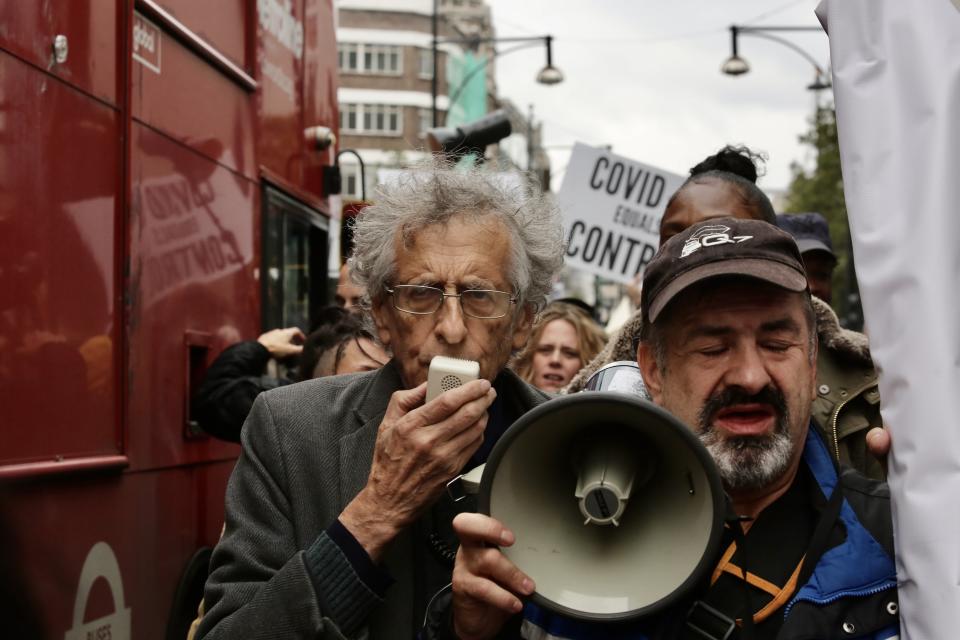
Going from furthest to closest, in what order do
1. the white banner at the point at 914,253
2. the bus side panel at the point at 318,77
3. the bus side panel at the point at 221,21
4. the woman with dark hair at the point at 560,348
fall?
the bus side panel at the point at 318,77
the woman with dark hair at the point at 560,348
the bus side panel at the point at 221,21
the white banner at the point at 914,253

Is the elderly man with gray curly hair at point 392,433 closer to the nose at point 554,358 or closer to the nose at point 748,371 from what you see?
the nose at point 748,371

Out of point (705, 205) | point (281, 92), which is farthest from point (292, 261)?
point (705, 205)

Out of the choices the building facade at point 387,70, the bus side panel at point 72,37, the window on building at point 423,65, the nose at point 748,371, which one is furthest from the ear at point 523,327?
the window on building at point 423,65

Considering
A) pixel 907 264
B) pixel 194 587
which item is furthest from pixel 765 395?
pixel 194 587

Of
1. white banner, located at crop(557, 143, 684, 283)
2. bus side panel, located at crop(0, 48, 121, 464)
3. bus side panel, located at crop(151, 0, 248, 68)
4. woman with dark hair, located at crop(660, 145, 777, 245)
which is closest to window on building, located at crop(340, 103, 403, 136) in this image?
white banner, located at crop(557, 143, 684, 283)

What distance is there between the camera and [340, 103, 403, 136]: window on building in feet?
218

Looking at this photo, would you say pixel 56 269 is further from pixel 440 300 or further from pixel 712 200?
pixel 712 200

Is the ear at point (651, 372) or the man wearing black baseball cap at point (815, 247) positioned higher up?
the man wearing black baseball cap at point (815, 247)

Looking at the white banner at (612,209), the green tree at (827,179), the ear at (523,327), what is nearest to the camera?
the ear at (523,327)

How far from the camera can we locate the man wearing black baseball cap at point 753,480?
190 cm

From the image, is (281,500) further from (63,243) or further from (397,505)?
(63,243)

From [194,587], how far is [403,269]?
2.76m

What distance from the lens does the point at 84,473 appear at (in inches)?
151

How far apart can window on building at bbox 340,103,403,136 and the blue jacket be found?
6507cm
